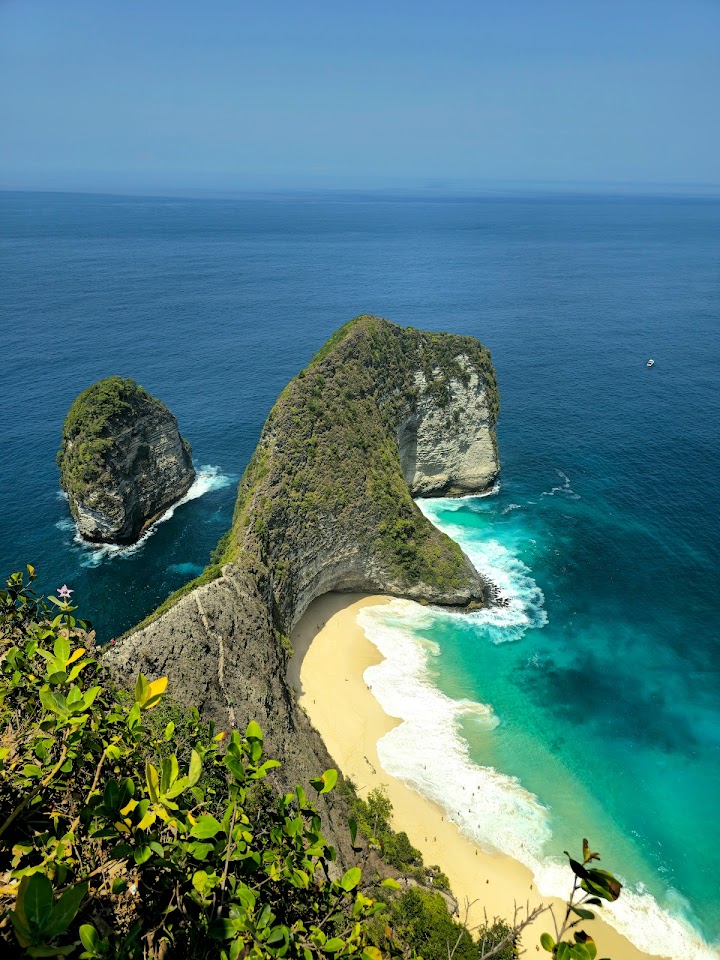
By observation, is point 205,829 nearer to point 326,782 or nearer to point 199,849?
point 199,849

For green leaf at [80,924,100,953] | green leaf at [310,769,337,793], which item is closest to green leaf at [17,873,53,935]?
green leaf at [80,924,100,953]

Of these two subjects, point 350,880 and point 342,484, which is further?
point 342,484

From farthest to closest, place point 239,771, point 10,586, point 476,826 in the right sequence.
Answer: point 476,826, point 10,586, point 239,771

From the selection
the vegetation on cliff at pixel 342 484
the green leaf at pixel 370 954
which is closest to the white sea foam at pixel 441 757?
the vegetation on cliff at pixel 342 484

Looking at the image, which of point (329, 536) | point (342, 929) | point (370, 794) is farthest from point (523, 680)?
point (342, 929)

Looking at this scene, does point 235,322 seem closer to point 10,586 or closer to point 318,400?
point 318,400

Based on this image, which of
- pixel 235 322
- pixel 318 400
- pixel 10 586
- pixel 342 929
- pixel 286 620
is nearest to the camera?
pixel 342 929

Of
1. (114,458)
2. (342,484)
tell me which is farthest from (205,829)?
(114,458)
